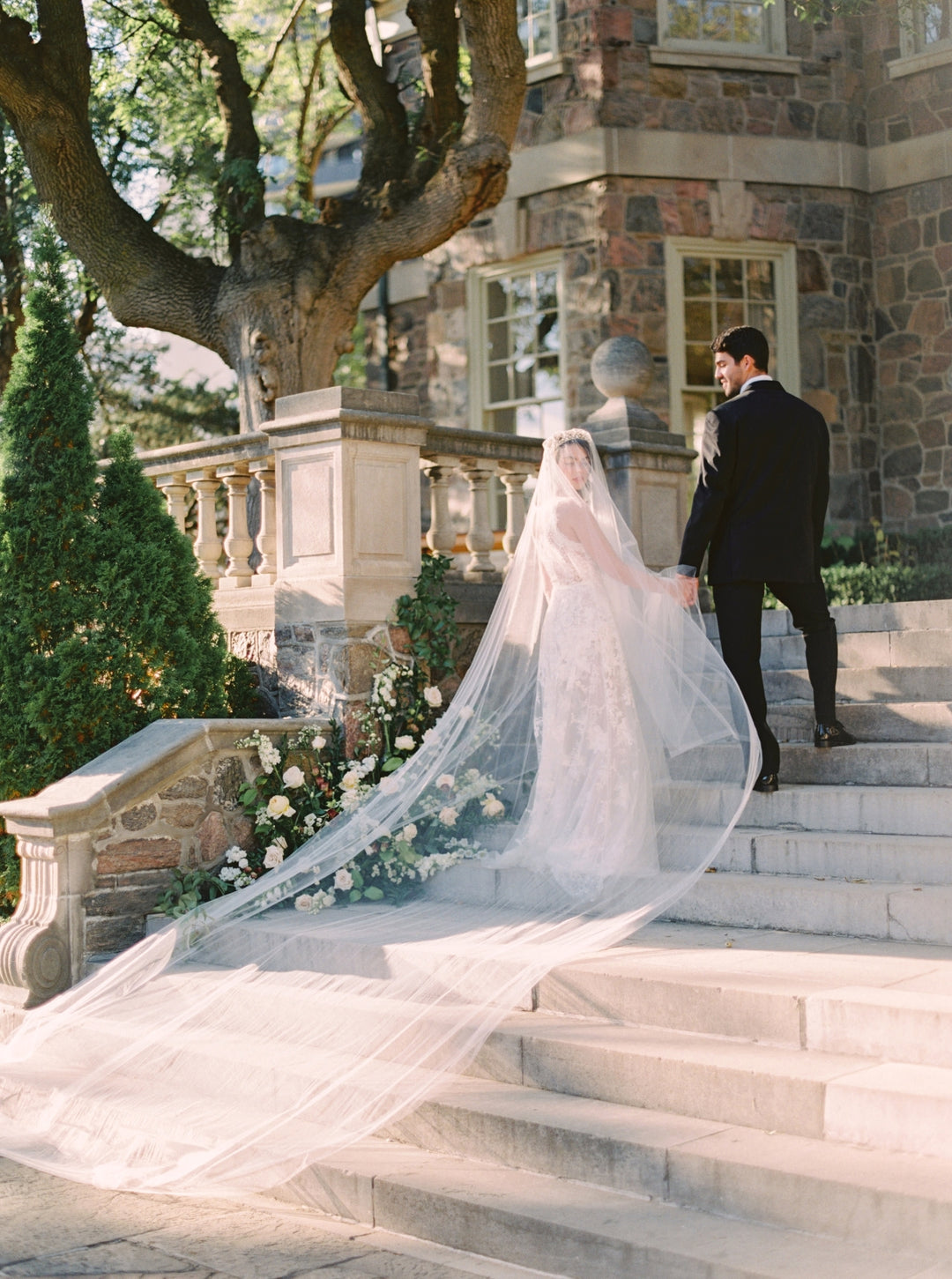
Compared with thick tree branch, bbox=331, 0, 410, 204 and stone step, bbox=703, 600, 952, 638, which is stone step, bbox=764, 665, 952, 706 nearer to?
stone step, bbox=703, 600, 952, 638

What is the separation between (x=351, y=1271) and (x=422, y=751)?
2.94m

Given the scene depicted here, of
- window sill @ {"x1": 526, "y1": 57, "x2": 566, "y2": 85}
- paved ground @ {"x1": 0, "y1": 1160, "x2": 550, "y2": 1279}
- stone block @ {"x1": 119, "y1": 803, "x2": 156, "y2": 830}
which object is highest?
window sill @ {"x1": 526, "y1": 57, "x2": 566, "y2": 85}

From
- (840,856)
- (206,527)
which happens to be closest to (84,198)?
(206,527)

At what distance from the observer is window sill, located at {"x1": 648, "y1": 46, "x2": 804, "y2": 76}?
41.9ft

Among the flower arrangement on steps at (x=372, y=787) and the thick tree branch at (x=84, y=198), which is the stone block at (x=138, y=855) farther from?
the thick tree branch at (x=84, y=198)

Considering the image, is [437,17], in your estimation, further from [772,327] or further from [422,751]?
[422,751]

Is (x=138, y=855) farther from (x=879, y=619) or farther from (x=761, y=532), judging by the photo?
(x=879, y=619)

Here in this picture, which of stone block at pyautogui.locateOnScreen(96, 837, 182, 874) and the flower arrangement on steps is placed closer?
→ the flower arrangement on steps

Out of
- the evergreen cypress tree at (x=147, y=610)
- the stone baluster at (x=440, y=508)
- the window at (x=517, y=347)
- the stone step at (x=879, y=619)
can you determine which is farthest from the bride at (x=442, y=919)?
the window at (x=517, y=347)

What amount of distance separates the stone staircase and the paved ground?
0.09m

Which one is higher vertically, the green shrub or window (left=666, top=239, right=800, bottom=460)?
window (left=666, top=239, right=800, bottom=460)

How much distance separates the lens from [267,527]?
8297 mm

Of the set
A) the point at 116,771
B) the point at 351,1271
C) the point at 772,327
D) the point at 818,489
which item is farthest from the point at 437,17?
the point at 351,1271

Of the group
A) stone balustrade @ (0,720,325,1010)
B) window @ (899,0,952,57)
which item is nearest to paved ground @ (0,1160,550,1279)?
stone balustrade @ (0,720,325,1010)
